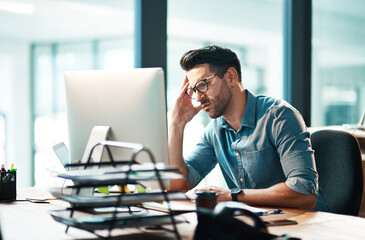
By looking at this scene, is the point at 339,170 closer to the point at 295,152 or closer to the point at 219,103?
the point at 295,152

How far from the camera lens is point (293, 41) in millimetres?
3488

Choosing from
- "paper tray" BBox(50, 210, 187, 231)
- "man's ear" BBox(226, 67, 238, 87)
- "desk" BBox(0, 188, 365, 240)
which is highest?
"man's ear" BBox(226, 67, 238, 87)

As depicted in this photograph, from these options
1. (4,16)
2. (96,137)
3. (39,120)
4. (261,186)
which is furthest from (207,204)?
(39,120)

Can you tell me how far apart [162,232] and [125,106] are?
0.44 metres

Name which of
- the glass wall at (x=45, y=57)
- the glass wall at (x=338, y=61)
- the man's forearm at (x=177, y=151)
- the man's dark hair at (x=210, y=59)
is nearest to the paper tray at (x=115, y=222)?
the glass wall at (x=45, y=57)

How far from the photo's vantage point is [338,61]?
3.88 m

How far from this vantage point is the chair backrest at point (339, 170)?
200 centimetres

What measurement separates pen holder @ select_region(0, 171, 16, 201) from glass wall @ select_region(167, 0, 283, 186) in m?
1.09

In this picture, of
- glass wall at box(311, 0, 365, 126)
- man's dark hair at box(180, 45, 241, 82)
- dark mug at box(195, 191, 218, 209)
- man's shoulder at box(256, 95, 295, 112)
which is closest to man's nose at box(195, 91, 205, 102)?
man's dark hair at box(180, 45, 241, 82)

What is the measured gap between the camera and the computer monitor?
150 centimetres

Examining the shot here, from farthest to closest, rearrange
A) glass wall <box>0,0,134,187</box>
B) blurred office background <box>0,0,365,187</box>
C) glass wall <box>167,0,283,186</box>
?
1. glass wall <box>0,0,134,187</box>
2. blurred office background <box>0,0,365,187</box>
3. glass wall <box>167,0,283,186</box>

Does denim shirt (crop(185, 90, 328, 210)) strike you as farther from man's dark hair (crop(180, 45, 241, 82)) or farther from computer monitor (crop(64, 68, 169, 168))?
computer monitor (crop(64, 68, 169, 168))

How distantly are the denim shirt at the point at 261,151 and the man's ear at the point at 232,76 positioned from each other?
10 cm

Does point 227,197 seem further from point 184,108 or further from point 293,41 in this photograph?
point 293,41
